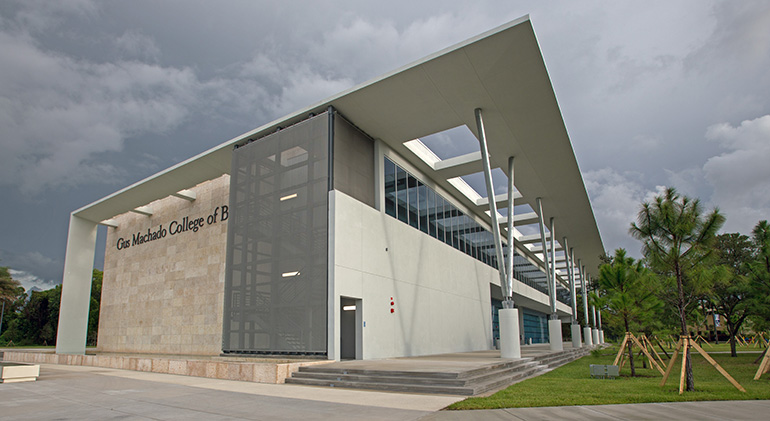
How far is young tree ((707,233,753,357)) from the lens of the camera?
22.8m

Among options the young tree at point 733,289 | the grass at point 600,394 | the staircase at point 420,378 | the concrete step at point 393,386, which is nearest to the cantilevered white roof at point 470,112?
the young tree at point 733,289

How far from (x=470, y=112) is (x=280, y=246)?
9.10 m

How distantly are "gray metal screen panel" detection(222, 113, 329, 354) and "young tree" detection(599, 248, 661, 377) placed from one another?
10.6 meters

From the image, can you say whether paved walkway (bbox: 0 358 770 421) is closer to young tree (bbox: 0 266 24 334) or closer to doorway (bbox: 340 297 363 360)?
doorway (bbox: 340 297 363 360)

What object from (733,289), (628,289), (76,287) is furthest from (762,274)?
(76,287)

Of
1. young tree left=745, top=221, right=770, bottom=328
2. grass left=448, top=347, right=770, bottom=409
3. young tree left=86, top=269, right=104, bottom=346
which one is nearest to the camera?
grass left=448, top=347, right=770, bottom=409

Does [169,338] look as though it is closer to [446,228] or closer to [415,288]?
[415,288]

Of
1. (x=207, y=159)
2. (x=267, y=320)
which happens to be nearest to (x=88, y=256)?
(x=207, y=159)

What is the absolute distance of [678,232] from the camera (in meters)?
11.3

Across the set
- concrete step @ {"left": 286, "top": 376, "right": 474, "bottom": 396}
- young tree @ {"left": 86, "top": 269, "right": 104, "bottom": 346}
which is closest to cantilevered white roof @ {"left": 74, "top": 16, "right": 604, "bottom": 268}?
concrete step @ {"left": 286, "top": 376, "right": 474, "bottom": 396}

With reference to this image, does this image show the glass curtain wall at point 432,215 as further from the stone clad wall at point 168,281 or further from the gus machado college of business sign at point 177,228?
the stone clad wall at point 168,281

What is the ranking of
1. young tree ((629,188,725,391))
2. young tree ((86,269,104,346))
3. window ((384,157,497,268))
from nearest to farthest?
1. young tree ((629,188,725,391))
2. window ((384,157,497,268))
3. young tree ((86,269,104,346))

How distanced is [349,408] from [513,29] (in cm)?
1109

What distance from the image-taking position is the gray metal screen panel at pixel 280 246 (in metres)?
16.3
